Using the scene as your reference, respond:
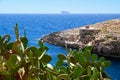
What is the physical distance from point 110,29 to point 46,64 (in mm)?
94000

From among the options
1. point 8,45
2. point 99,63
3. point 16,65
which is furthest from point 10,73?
point 99,63

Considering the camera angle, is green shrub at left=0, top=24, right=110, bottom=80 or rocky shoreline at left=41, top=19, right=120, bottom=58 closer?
green shrub at left=0, top=24, right=110, bottom=80

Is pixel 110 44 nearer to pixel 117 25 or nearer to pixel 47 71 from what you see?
pixel 117 25

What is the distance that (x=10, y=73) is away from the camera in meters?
4.11

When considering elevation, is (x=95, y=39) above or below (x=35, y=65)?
below

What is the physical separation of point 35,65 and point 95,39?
287ft

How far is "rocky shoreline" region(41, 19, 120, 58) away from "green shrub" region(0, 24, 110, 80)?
258 ft

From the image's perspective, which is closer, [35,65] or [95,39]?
[35,65]

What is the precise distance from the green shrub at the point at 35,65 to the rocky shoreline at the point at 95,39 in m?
78.6

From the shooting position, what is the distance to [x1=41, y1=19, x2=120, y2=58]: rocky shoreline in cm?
8369

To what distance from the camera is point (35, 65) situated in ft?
13.8

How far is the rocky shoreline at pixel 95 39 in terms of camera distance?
275ft

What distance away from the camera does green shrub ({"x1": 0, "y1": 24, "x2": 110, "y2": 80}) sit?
13.5 feet

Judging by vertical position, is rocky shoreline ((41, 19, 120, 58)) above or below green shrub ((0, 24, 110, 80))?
below
